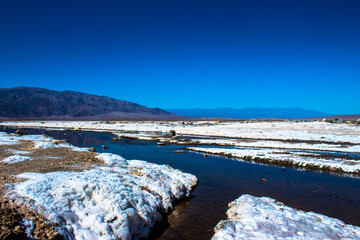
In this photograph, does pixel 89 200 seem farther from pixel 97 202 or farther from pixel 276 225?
pixel 276 225

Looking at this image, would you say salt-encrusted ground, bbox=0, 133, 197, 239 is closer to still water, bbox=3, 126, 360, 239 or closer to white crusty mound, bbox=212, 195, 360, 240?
still water, bbox=3, 126, 360, 239

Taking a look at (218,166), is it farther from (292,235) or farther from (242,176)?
(292,235)

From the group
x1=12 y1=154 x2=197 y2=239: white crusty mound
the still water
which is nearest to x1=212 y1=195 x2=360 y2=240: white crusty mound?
the still water

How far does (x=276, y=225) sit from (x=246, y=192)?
4.61m

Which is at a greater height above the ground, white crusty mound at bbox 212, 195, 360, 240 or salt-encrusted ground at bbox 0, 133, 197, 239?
salt-encrusted ground at bbox 0, 133, 197, 239

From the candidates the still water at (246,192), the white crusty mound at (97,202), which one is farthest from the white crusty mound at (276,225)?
the white crusty mound at (97,202)

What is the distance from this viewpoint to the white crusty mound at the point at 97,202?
7.11 m

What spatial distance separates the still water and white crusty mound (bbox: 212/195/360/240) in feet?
2.64

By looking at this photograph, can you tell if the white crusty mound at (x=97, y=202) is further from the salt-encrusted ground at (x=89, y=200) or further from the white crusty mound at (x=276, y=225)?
the white crusty mound at (x=276, y=225)

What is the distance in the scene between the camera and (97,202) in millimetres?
8344

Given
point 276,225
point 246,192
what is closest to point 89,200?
point 276,225

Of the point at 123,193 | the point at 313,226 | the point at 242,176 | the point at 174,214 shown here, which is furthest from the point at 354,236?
the point at 242,176

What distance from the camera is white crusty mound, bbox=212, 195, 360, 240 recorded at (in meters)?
7.55

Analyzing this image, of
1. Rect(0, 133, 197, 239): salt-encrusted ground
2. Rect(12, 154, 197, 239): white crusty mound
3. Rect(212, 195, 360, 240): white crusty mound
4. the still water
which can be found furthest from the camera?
the still water
